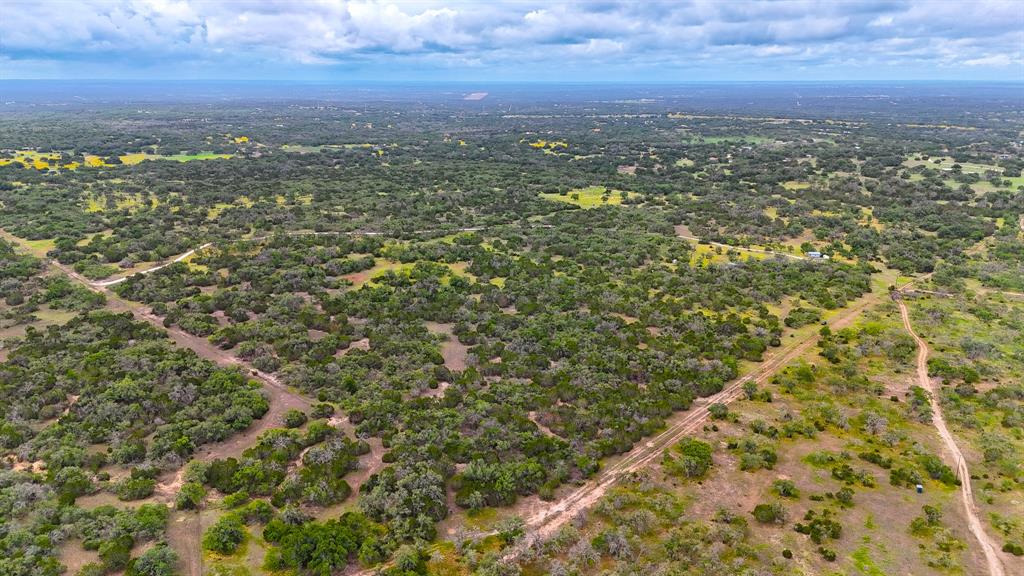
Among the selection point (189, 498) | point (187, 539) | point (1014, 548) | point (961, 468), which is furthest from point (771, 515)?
point (189, 498)

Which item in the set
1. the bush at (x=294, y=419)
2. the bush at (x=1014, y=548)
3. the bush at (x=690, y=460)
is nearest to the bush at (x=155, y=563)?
the bush at (x=294, y=419)

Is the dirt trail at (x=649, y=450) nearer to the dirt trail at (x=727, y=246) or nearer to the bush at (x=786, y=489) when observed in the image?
the bush at (x=786, y=489)

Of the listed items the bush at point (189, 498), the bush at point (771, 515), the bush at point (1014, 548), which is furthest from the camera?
the bush at point (189, 498)

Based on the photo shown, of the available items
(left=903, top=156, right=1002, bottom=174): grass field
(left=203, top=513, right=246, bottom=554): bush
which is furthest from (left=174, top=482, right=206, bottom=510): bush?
(left=903, top=156, right=1002, bottom=174): grass field

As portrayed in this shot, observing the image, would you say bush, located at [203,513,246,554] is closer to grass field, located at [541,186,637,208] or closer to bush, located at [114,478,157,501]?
bush, located at [114,478,157,501]

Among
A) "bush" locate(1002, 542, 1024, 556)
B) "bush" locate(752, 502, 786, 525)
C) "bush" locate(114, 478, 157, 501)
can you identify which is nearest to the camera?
"bush" locate(1002, 542, 1024, 556)

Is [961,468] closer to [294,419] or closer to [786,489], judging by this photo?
[786,489]
